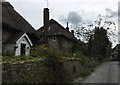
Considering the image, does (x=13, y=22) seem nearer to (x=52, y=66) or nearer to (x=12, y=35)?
(x=12, y=35)

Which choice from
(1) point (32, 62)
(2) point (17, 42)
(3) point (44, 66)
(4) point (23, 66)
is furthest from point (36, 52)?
(2) point (17, 42)

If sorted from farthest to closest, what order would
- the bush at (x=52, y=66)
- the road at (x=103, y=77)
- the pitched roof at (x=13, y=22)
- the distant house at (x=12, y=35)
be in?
the distant house at (x=12, y=35), the pitched roof at (x=13, y=22), the road at (x=103, y=77), the bush at (x=52, y=66)

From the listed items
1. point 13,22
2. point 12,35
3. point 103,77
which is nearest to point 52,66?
point 103,77

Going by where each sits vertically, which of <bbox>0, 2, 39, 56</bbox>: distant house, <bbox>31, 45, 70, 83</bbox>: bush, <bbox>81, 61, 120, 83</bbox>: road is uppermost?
<bbox>0, 2, 39, 56</bbox>: distant house

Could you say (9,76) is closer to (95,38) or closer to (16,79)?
(16,79)

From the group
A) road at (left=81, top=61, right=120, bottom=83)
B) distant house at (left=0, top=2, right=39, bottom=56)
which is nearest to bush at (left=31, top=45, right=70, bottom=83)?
road at (left=81, top=61, right=120, bottom=83)

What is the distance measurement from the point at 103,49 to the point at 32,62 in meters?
60.1

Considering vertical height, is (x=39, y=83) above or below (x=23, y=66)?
below

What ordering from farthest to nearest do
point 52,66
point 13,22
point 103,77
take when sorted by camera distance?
point 13,22 → point 103,77 → point 52,66

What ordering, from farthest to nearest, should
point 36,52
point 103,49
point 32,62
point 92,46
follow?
point 103,49
point 92,46
point 36,52
point 32,62

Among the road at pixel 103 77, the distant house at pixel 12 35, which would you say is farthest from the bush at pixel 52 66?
the distant house at pixel 12 35

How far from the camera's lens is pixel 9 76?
12.5 meters

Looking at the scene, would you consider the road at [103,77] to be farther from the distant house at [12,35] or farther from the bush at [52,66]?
the distant house at [12,35]

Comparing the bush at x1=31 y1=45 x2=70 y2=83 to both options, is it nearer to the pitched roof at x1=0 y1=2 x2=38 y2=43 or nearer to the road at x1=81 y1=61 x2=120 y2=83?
the road at x1=81 y1=61 x2=120 y2=83
